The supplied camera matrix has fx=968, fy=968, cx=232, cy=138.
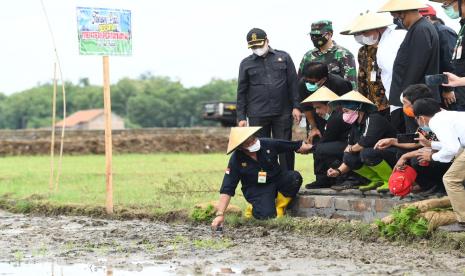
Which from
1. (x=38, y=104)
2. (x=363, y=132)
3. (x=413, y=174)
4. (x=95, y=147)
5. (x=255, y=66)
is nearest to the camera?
(x=413, y=174)

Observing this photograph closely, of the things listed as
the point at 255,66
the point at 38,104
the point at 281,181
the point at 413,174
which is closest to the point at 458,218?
the point at 413,174

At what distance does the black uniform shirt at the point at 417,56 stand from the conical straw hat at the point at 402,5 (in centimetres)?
16

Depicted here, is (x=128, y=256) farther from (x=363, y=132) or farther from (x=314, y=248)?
(x=363, y=132)

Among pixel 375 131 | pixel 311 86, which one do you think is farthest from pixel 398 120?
pixel 311 86

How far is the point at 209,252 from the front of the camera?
29.2ft

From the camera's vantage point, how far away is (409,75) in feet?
32.4

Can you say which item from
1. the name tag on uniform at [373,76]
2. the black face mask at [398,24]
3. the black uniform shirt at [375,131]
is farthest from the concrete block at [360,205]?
the black face mask at [398,24]

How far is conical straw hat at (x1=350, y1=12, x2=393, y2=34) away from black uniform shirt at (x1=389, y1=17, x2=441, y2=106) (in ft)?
2.08

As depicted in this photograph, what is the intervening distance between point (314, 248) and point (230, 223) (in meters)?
2.18

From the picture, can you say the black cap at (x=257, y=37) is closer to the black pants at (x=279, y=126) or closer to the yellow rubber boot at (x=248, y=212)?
the black pants at (x=279, y=126)

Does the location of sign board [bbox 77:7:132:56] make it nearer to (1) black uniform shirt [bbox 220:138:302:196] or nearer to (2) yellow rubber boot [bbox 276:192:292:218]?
(1) black uniform shirt [bbox 220:138:302:196]

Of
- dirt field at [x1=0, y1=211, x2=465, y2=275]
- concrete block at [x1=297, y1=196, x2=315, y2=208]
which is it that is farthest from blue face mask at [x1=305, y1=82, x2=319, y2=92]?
dirt field at [x1=0, y1=211, x2=465, y2=275]

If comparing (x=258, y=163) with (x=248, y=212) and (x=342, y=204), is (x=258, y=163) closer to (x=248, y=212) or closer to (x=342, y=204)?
(x=248, y=212)

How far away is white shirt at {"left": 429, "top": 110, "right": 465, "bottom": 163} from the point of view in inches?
343
